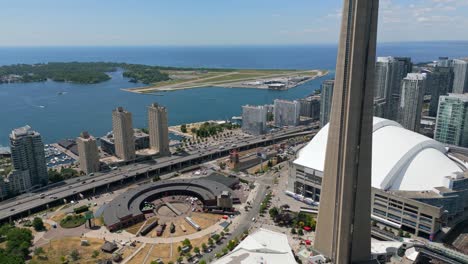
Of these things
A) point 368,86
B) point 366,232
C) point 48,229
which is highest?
point 368,86

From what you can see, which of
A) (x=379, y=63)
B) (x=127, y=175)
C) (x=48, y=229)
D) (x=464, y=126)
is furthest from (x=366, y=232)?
(x=379, y=63)

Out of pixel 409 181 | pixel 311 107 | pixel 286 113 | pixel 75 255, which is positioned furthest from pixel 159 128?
pixel 311 107

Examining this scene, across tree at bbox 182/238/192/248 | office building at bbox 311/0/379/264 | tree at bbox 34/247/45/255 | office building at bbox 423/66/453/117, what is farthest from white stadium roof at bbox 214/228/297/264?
office building at bbox 423/66/453/117

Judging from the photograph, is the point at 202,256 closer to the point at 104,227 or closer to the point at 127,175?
the point at 104,227

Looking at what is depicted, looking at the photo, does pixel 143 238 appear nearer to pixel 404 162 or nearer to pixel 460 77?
pixel 404 162

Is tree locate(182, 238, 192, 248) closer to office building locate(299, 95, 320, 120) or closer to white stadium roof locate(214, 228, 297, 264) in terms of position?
white stadium roof locate(214, 228, 297, 264)

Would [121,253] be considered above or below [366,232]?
below
